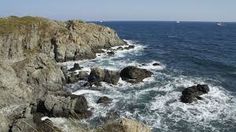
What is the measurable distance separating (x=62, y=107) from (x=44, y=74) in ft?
37.0

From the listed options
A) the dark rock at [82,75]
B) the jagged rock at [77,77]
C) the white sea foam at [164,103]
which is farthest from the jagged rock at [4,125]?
the dark rock at [82,75]

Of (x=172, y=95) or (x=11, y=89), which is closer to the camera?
(x=11, y=89)

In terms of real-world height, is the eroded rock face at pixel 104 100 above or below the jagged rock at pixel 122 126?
below

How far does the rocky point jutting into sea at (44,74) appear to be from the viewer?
35588 mm

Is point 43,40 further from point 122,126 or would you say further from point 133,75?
point 122,126

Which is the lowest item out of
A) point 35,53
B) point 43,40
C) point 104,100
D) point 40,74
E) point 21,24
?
point 104,100

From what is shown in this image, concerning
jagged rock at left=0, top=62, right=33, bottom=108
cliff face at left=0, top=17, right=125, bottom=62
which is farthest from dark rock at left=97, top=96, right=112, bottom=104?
cliff face at left=0, top=17, right=125, bottom=62

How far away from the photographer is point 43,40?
78.3 meters

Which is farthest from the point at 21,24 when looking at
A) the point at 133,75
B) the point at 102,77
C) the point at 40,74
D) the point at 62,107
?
the point at 62,107

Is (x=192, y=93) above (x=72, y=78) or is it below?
above

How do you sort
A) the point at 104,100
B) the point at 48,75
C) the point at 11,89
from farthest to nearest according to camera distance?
the point at 48,75 < the point at 104,100 < the point at 11,89

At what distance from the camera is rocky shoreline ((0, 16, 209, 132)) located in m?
37.1

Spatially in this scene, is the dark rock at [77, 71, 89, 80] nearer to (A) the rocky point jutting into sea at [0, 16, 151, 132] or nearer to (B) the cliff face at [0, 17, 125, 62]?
(A) the rocky point jutting into sea at [0, 16, 151, 132]

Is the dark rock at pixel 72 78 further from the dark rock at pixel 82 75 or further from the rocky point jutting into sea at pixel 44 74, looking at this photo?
the dark rock at pixel 82 75
